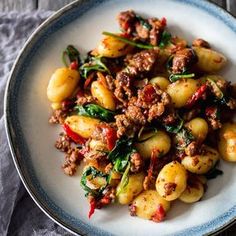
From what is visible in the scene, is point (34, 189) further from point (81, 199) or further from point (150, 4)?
→ point (150, 4)

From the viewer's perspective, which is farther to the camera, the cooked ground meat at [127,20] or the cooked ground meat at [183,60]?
the cooked ground meat at [127,20]

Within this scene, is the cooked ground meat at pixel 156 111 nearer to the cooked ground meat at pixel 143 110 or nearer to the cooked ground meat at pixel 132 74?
the cooked ground meat at pixel 143 110

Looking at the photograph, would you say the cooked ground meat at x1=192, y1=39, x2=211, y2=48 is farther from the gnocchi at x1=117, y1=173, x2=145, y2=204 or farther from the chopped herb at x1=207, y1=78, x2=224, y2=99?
the gnocchi at x1=117, y1=173, x2=145, y2=204

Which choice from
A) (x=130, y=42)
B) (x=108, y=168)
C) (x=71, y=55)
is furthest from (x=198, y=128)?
(x=71, y=55)

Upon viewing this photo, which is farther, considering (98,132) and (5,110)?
(5,110)

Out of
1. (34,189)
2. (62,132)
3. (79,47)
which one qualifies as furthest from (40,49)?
(34,189)

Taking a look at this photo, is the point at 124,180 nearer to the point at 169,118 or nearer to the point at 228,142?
the point at 169,118

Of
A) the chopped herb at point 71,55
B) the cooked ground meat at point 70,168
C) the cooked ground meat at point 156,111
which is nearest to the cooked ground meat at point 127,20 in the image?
the chopped herb at point 71,55
